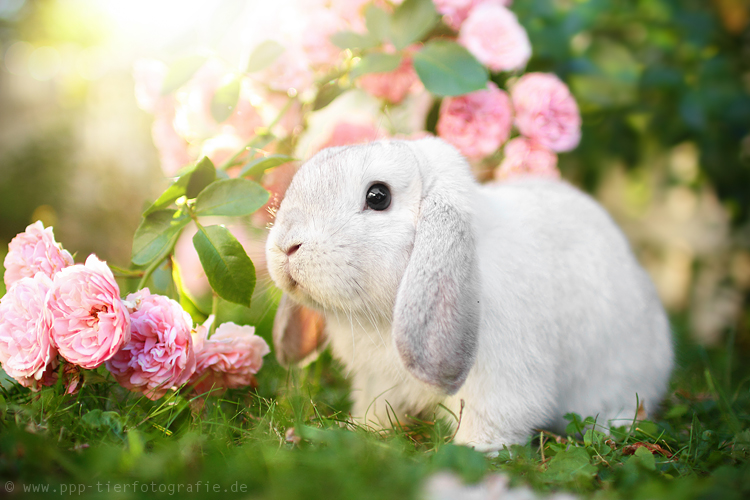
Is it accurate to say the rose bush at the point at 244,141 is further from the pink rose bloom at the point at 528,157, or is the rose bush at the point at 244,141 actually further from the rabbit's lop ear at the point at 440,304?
the rabbit's lop ear at the point at 440,304

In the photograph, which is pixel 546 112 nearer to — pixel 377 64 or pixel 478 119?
pixel 478 119

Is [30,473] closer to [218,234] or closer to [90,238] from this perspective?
[218,234]

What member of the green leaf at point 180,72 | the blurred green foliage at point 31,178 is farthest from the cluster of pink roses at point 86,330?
the blurred green foliage at point 31,178

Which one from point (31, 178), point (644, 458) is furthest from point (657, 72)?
point (31, 178)

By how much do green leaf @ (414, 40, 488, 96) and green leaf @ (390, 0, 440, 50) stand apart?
0.25 feet

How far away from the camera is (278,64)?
2393 millimetres

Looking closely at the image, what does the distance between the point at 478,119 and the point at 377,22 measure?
0.66 m

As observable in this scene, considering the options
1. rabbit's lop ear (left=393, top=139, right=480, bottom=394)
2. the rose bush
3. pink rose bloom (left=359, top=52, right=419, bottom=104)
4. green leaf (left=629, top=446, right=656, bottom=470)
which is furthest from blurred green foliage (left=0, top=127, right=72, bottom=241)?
green leaf (left=629, top=446, right=656, bottom=470)

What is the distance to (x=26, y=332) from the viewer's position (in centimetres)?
156

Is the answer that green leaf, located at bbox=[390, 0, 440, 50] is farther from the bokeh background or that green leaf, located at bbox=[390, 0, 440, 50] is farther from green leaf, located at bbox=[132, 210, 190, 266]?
green leaf, located at bbox=[132, 210, 190, 266]

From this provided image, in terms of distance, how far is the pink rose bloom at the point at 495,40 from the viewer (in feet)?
7.64

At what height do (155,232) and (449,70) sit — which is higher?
(449,70)

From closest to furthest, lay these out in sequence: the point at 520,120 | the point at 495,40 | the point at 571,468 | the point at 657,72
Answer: the point at 571,468 → the point at 495,40 → the point at 520,120 → the point at 657,72

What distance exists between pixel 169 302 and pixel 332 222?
24.3 inches
